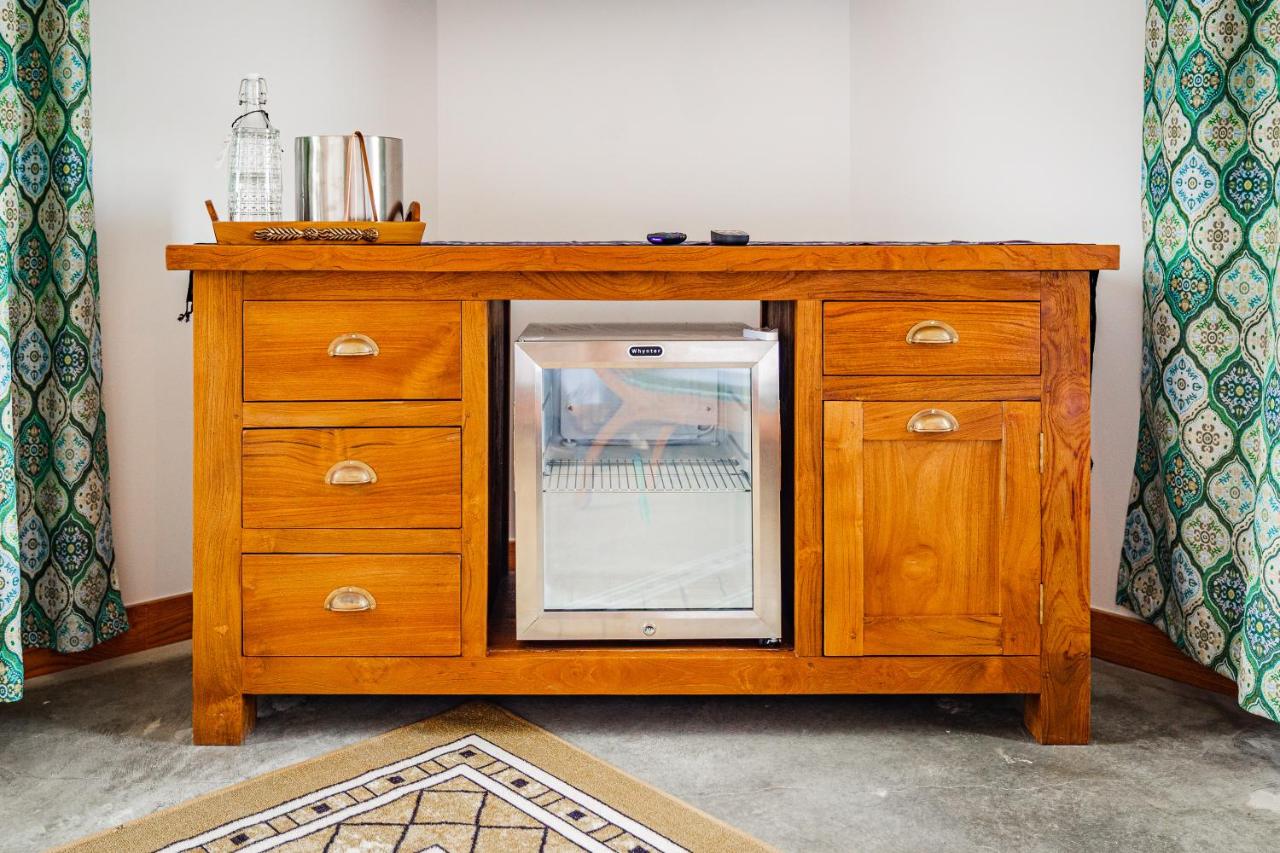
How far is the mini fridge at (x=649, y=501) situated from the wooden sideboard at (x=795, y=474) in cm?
6

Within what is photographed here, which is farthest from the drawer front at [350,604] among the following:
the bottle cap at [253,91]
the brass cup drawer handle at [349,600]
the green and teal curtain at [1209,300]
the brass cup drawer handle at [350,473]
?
the green and teal curtain at [1209,300]

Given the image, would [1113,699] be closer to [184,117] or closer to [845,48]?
[845,48]

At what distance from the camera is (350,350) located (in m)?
1.61

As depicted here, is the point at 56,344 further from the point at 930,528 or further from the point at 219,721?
the point at 930,528

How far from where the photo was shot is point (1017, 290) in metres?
1.62

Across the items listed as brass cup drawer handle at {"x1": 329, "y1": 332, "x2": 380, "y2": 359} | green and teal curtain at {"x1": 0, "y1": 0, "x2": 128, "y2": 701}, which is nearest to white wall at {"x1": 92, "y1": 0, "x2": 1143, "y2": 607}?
green and teal curtain at {"x1": 0, "y1": 0, "x2": 128, "y2": 701}

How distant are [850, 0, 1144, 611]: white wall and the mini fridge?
835 mm

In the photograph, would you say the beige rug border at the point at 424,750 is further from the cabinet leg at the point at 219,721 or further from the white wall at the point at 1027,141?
the white wall at the point at 1027,141

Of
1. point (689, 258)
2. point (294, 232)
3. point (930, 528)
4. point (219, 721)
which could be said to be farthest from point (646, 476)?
point (219, 721)

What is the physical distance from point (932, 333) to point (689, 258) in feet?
1.40

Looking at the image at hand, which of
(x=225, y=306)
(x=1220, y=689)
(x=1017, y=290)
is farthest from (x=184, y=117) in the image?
(x=1220, y=689)

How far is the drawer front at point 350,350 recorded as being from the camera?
1616mm

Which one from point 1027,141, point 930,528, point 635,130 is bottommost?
point 930,528

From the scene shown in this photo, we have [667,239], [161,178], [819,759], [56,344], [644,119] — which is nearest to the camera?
[819,759]
